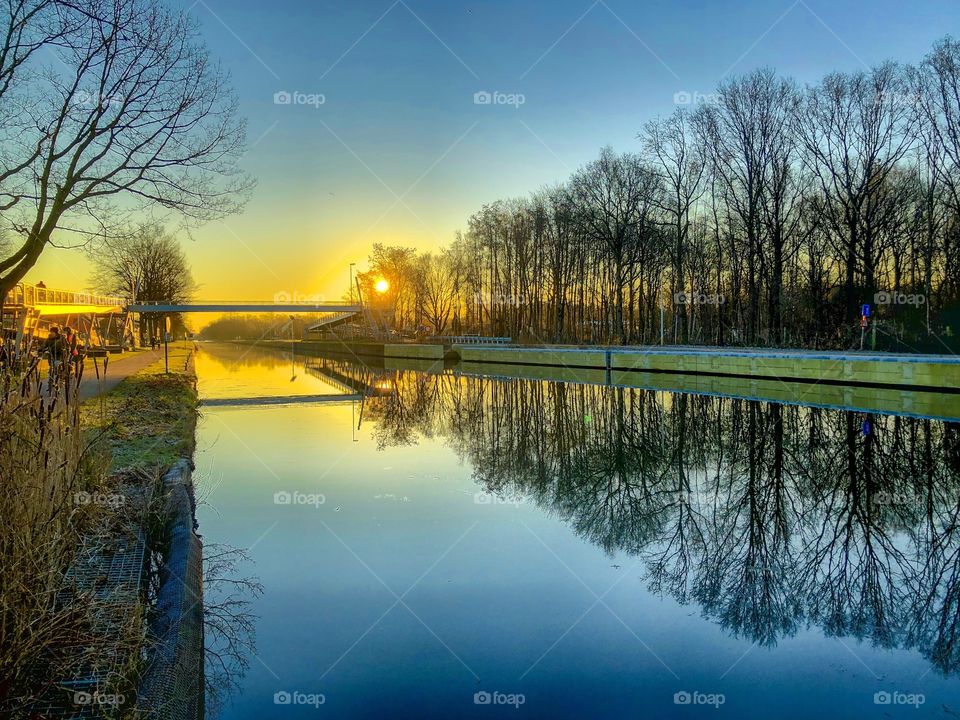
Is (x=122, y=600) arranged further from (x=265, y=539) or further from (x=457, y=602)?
(x=265, y=539)

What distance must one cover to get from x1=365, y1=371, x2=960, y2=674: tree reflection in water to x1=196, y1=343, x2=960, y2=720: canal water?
0.04 meters

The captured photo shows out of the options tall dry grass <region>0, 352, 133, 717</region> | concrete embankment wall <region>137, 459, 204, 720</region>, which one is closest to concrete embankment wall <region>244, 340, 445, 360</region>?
concrete embankment wall <region>137, 459, 204, 720</region>

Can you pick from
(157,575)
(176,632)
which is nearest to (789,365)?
(157,575)

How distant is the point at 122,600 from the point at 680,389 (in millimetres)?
20093

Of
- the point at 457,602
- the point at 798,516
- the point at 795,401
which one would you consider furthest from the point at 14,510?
the point at 795,401

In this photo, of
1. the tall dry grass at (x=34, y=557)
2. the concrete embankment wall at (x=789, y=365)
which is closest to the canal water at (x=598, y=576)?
the tall dry grass at (x=34, y=557)

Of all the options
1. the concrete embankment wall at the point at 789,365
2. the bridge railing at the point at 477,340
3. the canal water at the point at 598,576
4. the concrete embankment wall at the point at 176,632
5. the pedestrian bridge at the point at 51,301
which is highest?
the pedestrian bridge at the point at 51,301

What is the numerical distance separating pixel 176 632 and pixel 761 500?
692 cm

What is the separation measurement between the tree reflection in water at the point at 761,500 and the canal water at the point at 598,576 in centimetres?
4

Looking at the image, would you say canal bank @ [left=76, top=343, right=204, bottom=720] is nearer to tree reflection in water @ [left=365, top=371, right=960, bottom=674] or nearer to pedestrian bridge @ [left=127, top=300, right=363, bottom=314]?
tree reflection in water @ [left=365, top=371, right=960, bottom=674]

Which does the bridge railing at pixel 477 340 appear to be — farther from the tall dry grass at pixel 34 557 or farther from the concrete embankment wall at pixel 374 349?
the tall dry grass at pixel 34 557

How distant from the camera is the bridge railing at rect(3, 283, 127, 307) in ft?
105

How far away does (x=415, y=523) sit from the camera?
8508mm

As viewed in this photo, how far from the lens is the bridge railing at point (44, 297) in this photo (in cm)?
3188
